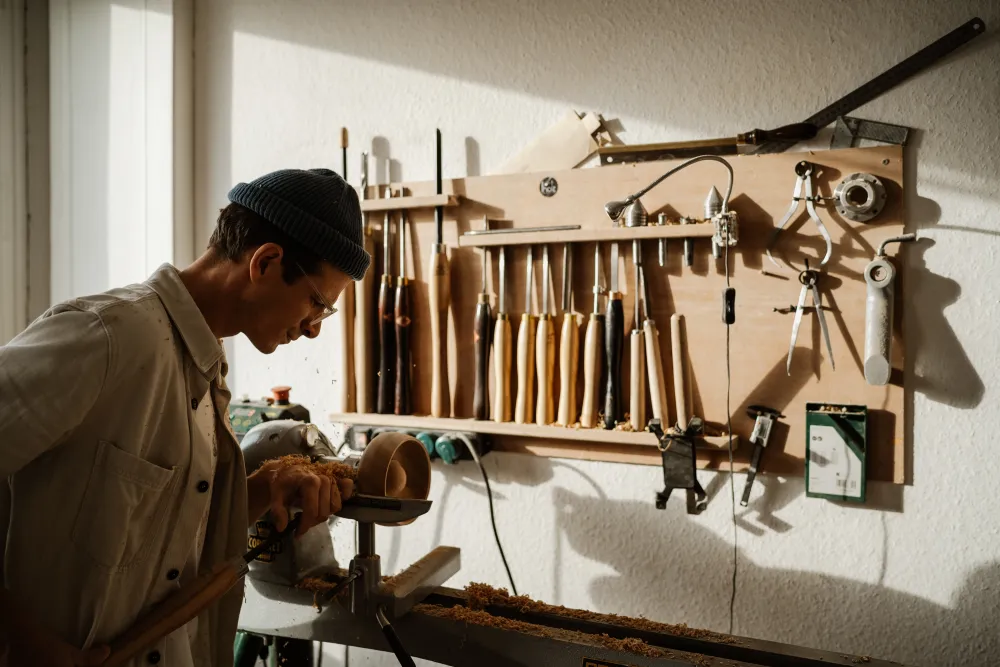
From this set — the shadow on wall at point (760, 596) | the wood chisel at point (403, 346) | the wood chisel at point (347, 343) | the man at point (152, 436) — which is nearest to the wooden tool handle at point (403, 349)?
the wood chisel at point (403, 346)

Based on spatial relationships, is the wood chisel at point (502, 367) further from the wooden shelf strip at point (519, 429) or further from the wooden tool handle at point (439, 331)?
the wooden tool handle at point (439, 331)

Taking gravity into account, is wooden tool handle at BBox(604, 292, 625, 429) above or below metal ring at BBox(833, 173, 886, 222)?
below

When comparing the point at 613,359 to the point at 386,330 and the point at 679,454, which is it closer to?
the point at 679,454

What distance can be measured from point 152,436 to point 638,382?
1121mm

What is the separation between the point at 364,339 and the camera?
2021 mm

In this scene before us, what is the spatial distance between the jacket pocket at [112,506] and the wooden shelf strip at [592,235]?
106cm

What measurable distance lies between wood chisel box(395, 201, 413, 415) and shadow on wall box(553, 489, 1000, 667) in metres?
0.51

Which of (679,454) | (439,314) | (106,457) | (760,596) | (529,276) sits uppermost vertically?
(529,276)

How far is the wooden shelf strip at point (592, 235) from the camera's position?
5.47 feet

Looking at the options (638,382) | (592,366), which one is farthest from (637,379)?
(592,366)

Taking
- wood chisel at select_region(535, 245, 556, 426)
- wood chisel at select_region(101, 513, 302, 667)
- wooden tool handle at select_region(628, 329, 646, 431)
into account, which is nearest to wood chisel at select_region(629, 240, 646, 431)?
wooden tool handle at select_region(628, 329, 646, 431)

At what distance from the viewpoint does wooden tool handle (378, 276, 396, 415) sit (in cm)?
200

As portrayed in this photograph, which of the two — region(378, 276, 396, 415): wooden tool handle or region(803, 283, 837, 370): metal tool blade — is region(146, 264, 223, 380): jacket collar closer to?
region(378, 276, 396, 415): wooden tool handle

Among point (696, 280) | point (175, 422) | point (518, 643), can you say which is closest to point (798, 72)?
point (696, 280)
